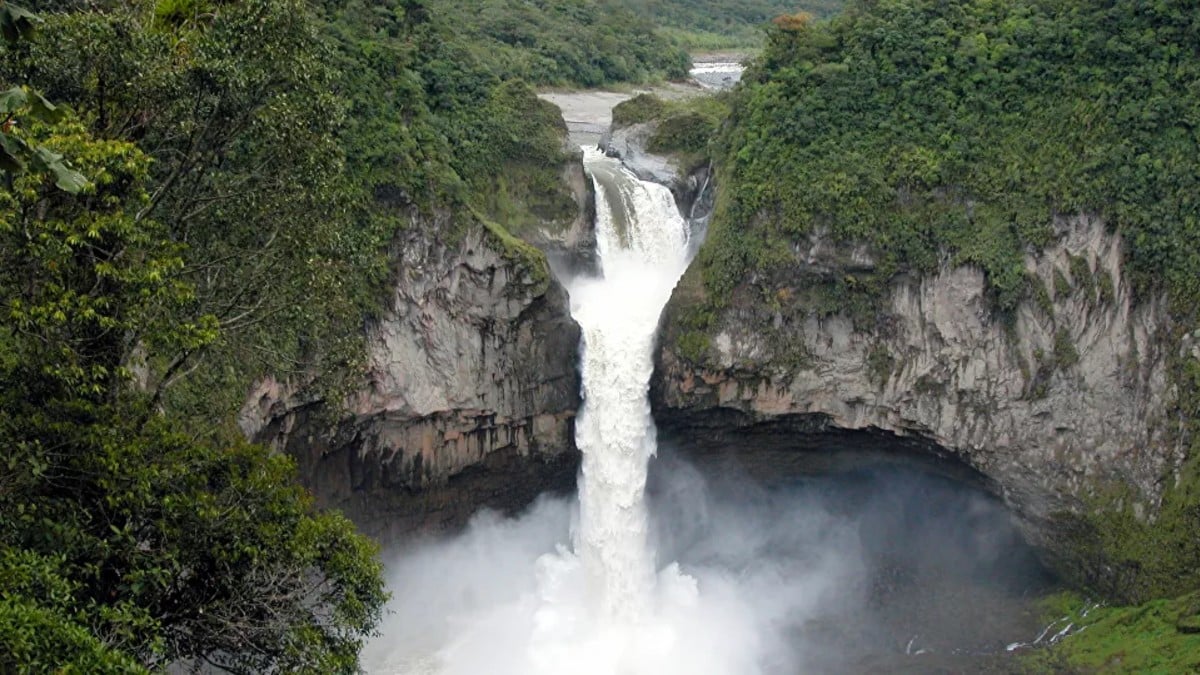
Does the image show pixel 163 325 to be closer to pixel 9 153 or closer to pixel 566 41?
pixel 9 153

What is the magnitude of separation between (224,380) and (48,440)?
836cm

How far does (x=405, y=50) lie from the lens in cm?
2722

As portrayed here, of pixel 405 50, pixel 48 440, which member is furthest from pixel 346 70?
pixel 48 440

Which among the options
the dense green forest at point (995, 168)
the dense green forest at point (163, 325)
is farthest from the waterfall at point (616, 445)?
the dense green forest at point (163, 325)

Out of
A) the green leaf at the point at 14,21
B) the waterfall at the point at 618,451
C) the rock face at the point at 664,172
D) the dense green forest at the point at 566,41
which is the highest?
the green leaf at the point at 14,21

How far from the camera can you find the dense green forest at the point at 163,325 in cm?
1021

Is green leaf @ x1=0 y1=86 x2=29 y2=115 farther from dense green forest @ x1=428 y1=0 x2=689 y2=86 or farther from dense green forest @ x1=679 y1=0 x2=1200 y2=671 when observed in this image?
dense green forest @ x1=428 y1=0 x2=689 y2=86

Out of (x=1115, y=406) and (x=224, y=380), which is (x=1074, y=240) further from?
(x=224, y=380)

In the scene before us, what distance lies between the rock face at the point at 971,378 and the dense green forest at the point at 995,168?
1.02 ft

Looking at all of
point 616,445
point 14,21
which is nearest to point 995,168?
point 616,445

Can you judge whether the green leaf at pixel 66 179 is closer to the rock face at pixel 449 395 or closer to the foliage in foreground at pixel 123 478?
the foliage in foreground at pixel 123 478

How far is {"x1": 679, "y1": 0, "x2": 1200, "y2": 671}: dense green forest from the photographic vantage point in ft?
79.4

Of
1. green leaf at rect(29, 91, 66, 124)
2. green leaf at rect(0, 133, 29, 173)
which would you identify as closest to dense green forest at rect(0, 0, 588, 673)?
→ green leaf at rect(29, 91, 66, 124)

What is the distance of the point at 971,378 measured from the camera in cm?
2578
